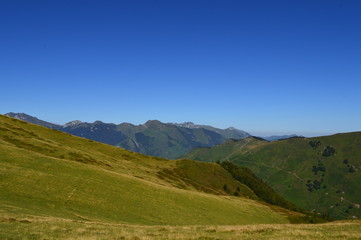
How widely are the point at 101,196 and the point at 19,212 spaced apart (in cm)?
1968

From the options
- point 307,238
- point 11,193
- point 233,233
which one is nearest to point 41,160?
point 11,193

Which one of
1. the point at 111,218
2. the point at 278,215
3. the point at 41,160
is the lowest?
the point at 278,215

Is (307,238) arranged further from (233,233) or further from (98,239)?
(98,239)

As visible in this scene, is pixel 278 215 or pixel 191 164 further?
pixel 191 164

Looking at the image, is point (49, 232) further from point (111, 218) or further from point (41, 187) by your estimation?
point (41, 187)

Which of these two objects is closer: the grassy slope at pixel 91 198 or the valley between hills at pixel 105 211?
the valley between hills at pixel 105 211

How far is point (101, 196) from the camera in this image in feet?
170

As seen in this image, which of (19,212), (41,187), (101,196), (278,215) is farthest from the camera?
(278,215)

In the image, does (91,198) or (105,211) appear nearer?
(105,211)

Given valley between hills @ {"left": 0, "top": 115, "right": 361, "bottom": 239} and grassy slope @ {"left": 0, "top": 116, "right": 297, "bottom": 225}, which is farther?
grassy slope @ {"left": 0, "top": 116, "right": 297, "bottom": 225}

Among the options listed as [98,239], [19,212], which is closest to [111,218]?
[19,212]

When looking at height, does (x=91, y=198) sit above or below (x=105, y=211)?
above

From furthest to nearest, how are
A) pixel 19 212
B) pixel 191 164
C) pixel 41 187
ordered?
pixel 191 164 < pixel 41 187 < pixel 19 212

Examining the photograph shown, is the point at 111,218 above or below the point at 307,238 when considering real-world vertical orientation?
below
